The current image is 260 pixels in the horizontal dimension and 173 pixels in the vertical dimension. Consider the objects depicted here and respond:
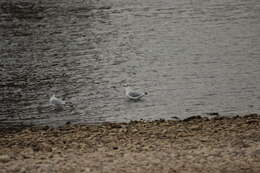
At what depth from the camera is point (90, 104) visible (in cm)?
2117

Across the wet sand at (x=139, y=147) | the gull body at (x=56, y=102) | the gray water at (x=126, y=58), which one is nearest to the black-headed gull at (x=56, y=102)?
the gull body at (x=56, y=102)

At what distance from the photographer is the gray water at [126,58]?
20859 mm

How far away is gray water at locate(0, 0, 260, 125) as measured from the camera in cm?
2086

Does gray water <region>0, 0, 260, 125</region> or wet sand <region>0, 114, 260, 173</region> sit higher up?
gray water <region>0, 0, 260, 125</region>

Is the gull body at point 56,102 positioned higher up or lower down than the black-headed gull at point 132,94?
lower down

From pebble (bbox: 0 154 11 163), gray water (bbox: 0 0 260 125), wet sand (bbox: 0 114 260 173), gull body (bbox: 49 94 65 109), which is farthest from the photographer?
gray water (bbox: 0 0 260 125)

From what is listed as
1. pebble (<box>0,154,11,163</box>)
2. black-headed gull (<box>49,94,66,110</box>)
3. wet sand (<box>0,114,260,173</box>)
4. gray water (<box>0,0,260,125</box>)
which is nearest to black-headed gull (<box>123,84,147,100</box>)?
gray water (<box>0,0,260,125</box>)

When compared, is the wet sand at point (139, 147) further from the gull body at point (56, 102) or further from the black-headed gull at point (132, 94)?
the black-headed gull at point (132, 94)

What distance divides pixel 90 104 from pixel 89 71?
13.4ft

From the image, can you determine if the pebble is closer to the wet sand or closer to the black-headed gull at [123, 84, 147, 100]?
the wet sand

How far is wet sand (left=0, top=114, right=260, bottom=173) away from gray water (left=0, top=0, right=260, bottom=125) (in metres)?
1.88

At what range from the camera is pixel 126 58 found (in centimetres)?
2708

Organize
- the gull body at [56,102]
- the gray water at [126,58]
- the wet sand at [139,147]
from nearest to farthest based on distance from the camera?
the wet sand at [139,147], the gull body at [56,102], the gray water at [126,58]

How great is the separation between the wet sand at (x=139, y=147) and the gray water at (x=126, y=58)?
6.18 ft
